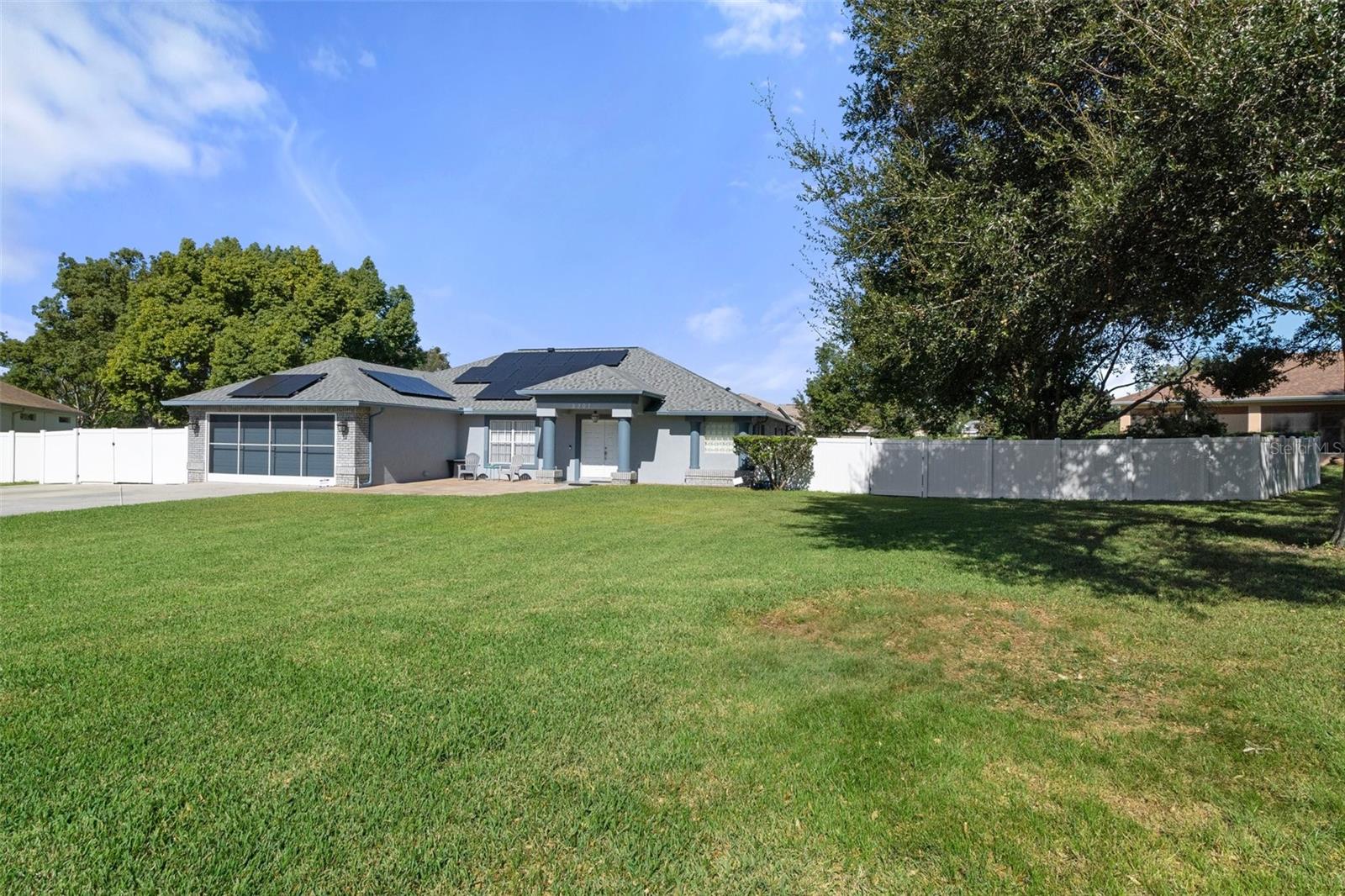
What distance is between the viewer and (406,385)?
2386cm

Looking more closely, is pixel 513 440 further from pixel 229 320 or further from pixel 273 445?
pixel 229 320

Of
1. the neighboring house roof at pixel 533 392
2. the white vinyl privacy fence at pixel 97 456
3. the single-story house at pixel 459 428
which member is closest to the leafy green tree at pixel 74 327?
the white vinyl privacy fence at pixel 97 456

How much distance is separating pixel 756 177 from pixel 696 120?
12.1ft

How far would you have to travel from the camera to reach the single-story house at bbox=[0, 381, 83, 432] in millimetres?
33094

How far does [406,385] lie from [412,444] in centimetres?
219

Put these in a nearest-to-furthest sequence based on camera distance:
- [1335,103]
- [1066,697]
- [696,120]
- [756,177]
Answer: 1. [1066,697]
2. [1335,103]
3. [756,177]
4. [696,120]

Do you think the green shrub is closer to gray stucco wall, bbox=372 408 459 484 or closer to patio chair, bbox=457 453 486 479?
patio chair, bbox=457 453 486 479

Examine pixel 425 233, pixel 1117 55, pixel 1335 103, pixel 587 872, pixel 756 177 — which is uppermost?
pixel 425 233

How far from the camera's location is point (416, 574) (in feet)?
25.8

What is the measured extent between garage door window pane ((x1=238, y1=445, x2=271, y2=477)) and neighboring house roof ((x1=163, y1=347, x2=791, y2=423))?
5.09 ft

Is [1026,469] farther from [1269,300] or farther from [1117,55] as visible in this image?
[1117,55]

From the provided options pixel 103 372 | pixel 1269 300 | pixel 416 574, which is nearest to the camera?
pixel 416 574

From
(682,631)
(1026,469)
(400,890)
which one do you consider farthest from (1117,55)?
(1026,469)

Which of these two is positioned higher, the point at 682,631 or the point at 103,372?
the point at 103,372
